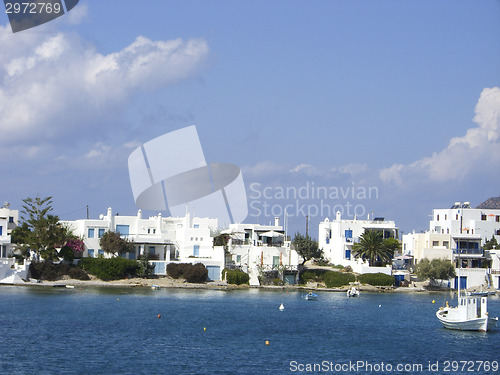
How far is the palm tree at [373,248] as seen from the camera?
74.9 meters

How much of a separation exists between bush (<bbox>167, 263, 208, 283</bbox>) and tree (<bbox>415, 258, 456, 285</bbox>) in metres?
22.1

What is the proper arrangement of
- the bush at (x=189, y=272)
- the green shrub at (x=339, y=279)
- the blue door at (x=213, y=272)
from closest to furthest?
the bush at (x=189, y=272), the blue door at (x=213, y=272), the green shrub at (x=339, y=279)

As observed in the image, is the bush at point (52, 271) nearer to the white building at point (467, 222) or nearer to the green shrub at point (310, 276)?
the green shrub at point (310, 276)

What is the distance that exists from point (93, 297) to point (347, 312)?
19.3 meters

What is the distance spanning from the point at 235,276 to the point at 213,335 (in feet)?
101

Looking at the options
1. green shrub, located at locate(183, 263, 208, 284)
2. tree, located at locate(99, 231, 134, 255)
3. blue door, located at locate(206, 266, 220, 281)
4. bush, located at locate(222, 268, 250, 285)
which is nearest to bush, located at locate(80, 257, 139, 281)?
tree, located at locate(99, 231, 134, 255)

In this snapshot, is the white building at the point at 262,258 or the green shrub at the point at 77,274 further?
the white building at the point at 262,258

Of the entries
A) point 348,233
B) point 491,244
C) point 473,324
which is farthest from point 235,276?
point 473,324

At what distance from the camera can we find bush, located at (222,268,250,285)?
7100cm

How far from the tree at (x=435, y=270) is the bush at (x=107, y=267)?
29042 millimetres

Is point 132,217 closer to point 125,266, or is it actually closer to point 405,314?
point 125,266

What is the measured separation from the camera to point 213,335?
40281 millimetres

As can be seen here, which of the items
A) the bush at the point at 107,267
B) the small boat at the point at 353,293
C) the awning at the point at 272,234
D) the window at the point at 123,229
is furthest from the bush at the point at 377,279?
the window at the point at 123,229

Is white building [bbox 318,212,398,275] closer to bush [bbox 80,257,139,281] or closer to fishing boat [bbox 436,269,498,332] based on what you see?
bush [bbox 80,257,139,281]
